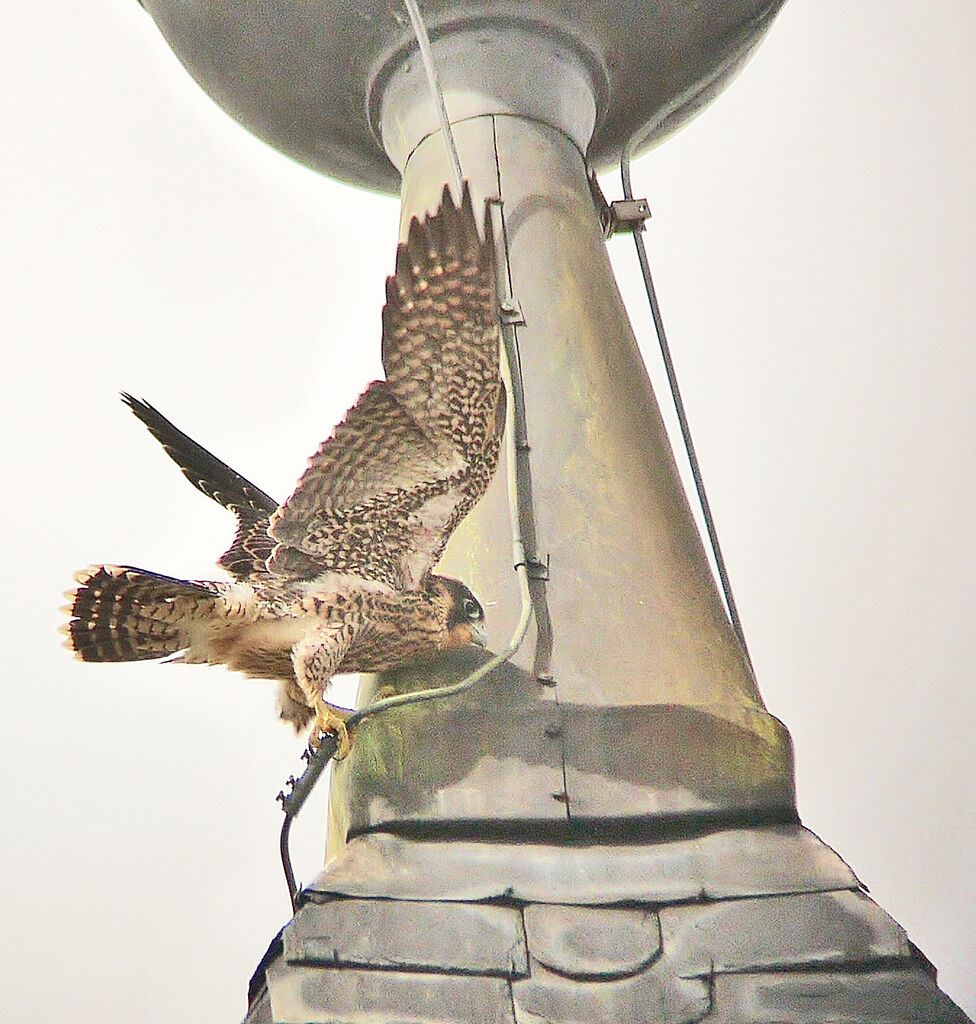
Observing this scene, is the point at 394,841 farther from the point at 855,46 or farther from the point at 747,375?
the point at 855,46

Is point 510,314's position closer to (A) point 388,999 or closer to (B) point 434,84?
(B) point 434,84

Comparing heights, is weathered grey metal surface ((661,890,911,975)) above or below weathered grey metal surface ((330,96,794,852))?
below

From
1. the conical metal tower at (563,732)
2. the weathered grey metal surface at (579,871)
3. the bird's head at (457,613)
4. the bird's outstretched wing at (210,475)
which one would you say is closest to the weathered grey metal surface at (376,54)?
the conical metal tower at (563,732)

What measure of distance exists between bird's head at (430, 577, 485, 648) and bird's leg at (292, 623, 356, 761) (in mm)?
66

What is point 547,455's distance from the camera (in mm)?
930

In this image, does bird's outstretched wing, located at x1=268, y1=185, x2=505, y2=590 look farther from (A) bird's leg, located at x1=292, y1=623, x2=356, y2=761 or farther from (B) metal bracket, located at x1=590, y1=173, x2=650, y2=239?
(B) metal bracket, located at x1=590, y1=173, x2=650, y2=239

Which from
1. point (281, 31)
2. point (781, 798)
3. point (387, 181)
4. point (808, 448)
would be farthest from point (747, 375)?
point (781, 798)

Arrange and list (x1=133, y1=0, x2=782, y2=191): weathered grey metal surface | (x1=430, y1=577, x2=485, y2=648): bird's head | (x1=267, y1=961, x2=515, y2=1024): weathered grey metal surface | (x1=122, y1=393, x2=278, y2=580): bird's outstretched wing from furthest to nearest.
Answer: (x1=133, y1=0, x2=782, y2=191): weathered grey metal surface
(x1=122, y1=393, x2=278, y2=580): bird's outstretched wing
(x1=430, y1=577, x2=485, y2=648): bird's head
(x1=267, y1=961, x2=515, y2=1024): weathered grey metal surface

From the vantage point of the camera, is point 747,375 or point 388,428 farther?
point 747,375

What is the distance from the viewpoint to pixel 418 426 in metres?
0.81

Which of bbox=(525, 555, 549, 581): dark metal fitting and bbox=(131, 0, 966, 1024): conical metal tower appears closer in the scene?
bbox=(131, 0, 966, 1024): conical metal tower

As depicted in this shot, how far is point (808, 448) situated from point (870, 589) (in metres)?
0.22

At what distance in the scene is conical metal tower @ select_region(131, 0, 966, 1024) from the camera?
737 mm

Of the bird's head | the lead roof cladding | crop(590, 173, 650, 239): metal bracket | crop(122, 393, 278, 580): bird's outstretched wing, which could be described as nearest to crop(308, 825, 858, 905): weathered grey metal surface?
the lead roof cladding
